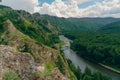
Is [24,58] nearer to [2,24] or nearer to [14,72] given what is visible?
[14,72]

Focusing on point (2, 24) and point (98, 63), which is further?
point (98, 63)

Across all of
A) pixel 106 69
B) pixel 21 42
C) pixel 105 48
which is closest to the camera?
pixel 21 42

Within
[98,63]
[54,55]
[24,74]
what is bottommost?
[98,63]

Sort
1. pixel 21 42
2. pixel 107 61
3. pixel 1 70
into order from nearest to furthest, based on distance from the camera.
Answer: pixel 1 70 → pixel 21 42 → pixel 107 61

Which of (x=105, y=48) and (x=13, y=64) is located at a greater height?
(x=13, y=64)

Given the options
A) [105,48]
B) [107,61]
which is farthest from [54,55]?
[105,48]

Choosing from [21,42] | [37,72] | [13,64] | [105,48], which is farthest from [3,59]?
[105,48]
